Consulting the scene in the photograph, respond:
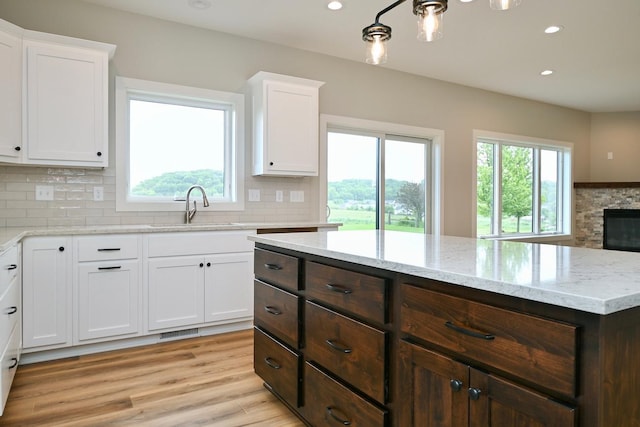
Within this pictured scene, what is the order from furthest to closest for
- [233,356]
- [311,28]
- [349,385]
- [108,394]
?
[311,28] < [233,356] < [108,394] < [349,385]

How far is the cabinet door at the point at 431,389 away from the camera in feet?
4.04

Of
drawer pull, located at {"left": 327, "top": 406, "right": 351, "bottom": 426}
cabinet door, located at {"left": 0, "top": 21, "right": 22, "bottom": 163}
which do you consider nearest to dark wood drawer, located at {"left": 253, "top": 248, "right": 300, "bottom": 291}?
drawer pull, located at {"left": 327, "top": 406, "right": 351, "bottom": 426}

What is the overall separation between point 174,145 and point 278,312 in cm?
235

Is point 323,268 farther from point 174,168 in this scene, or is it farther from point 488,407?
point 174,168

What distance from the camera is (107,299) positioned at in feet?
10.1

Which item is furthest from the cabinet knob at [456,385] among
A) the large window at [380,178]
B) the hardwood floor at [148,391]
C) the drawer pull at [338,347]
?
the large window at [380,178]

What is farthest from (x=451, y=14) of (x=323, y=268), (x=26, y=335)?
Answer: (x=26, y=335)

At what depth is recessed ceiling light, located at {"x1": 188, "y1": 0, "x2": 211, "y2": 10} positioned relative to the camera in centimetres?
340

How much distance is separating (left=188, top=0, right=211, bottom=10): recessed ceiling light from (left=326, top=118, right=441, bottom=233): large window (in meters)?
1.74

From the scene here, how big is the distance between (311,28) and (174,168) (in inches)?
70.0

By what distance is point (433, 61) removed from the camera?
4.81 meters

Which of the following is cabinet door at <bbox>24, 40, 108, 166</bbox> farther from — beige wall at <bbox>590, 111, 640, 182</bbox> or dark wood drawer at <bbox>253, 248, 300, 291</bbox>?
beige wall at <bbox>590, 111, 640, 182</bbox>

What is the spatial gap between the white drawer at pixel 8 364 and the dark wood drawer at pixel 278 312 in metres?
1.20

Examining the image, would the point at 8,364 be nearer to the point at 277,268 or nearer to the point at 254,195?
the point at 277,268
